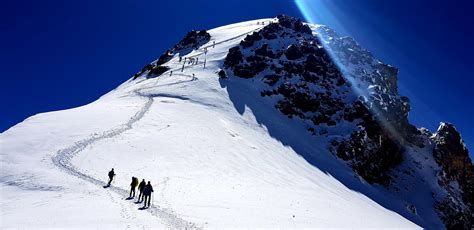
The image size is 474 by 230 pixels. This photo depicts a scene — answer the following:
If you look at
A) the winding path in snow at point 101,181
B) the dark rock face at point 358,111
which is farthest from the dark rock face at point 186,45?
the winding path in snow at point 101,181

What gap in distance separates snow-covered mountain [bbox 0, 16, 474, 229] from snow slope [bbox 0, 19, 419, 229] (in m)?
0.17

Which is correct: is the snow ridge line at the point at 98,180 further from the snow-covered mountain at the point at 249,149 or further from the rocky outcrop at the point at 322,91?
the rocky outcrop at the point at 322,91

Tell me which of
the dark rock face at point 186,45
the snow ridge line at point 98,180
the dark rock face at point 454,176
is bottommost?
the snow ridge line at point 98,180

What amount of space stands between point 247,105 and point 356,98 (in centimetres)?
2625

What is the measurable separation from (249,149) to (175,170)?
58.4 ft

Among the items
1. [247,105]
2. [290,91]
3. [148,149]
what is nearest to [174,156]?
[148,149]

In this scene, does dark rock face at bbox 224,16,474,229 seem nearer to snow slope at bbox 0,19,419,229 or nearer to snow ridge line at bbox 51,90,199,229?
snow slope at bbox 0,19,419,229

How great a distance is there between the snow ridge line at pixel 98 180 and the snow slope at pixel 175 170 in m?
0.09

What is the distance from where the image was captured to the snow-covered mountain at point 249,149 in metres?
25.2

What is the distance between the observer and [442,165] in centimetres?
8225

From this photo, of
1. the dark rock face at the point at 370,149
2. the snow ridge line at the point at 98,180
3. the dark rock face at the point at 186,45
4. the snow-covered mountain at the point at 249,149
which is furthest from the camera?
the dark rock face at the point at 186,45

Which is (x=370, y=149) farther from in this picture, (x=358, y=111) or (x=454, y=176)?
(x=454, y=176)

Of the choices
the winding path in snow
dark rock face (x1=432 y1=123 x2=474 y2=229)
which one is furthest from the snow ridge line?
dark rock face (x1=432 y1=123 x2=474 y2=229)

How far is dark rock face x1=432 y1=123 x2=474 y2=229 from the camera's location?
71938 millimetres
